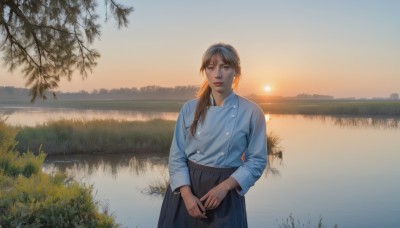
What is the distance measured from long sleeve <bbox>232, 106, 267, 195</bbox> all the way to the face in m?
0.20

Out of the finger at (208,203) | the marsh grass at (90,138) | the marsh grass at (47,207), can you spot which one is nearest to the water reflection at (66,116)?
the marsh grass at (90,138)

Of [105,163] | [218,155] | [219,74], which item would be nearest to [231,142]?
[218,155]

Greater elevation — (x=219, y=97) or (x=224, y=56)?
(x=224, y=56)

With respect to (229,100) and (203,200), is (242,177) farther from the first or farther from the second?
(229,100)

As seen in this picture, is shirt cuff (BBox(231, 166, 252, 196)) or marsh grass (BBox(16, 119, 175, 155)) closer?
shirt cuff (BBox(231, 166, 252, 196))

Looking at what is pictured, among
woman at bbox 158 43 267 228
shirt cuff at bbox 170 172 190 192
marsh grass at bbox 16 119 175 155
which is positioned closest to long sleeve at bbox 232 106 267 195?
woman at bbox 158 43 267 228

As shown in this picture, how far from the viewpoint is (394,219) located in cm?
720

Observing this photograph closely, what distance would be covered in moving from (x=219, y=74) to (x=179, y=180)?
21.4 inches

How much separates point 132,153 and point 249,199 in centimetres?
718

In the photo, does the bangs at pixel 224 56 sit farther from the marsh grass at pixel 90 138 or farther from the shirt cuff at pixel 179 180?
the marsh grass at pixel 90 138

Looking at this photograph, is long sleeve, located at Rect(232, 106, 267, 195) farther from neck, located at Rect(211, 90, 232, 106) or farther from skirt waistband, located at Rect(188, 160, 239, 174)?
neck, located at Rect(211, 90, 232, 106)

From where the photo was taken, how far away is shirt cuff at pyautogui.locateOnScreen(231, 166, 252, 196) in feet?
6.54

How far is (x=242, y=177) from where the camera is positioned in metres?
2.00

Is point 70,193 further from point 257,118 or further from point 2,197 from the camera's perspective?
point 257,118
